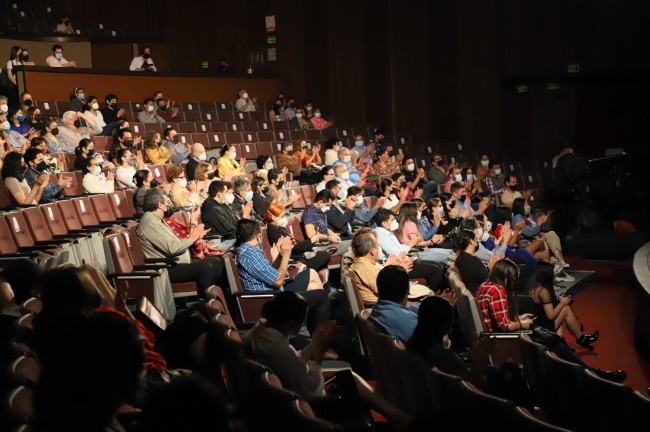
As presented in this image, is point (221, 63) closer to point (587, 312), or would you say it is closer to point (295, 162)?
point (295, 162)

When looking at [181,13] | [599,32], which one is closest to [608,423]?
[599,32]

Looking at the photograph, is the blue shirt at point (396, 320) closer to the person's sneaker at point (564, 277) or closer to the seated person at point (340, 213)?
the seated person at point (340, 213)

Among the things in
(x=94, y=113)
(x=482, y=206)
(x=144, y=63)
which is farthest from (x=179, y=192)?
(x=144, y=63)

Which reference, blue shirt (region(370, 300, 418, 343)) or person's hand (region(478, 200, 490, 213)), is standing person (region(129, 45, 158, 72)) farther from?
blue shirt (region(370, 300, 418, 343))

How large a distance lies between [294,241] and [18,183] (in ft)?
6.60

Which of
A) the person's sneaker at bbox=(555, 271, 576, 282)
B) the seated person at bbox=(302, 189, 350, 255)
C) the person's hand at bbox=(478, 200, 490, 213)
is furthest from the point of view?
the person's hand at bbox=(478, 200, 490, 213)

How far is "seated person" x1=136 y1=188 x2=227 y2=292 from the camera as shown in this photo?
192 inches

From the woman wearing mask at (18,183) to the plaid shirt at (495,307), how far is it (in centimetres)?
322

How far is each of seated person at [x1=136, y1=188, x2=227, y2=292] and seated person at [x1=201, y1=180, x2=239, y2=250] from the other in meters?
0.66

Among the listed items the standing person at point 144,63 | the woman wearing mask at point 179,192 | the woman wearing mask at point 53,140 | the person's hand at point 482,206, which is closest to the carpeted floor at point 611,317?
the person's hand at point 482,206

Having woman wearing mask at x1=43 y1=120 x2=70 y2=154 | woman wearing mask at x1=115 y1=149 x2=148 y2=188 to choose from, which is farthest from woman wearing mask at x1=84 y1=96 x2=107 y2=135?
woman wearing mask at x1=115 y1=149 x2=148 y2=188

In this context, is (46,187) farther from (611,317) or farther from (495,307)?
(611,317)

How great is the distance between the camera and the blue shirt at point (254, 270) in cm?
458

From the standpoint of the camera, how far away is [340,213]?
682 cm
